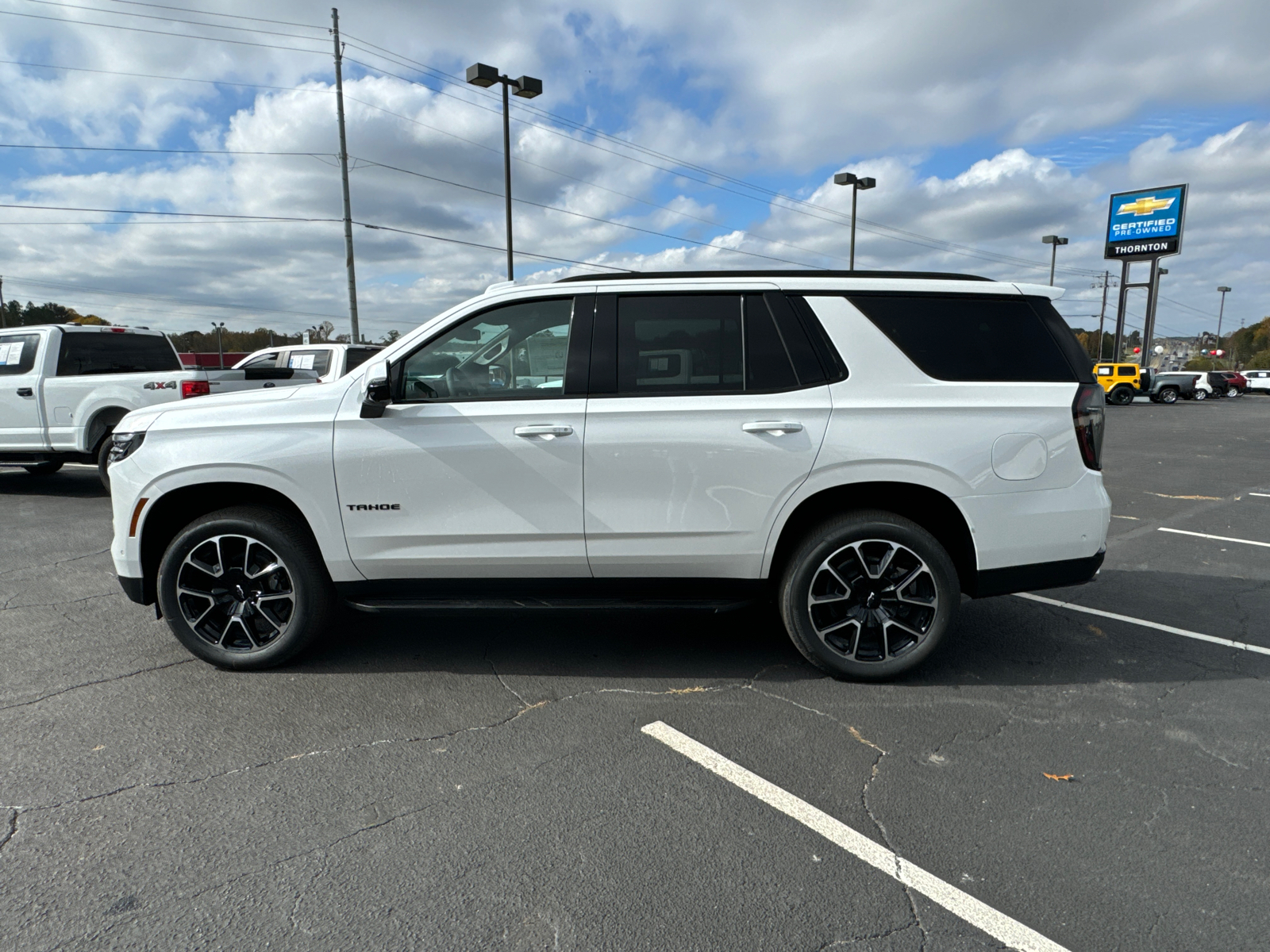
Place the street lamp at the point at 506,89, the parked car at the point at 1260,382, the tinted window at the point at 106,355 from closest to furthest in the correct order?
the tinted window at the point at 106,355 < the street lamp at the point at 506,89 < the parked car at the point at 1260,382

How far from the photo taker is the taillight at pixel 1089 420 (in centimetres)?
374

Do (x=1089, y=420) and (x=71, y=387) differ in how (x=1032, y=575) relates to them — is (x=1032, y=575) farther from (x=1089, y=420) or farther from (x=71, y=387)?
(x=71, y=387)

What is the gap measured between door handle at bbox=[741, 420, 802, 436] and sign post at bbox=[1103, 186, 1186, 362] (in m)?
49.3

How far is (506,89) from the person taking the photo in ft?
61.7

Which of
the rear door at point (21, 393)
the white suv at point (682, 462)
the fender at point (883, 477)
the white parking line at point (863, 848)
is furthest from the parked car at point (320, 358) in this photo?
the white parking line at point (863, 848)

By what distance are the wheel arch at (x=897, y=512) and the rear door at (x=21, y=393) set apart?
935cm

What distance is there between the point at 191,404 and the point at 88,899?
2410 mm

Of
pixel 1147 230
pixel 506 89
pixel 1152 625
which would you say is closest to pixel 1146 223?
pixel 1147 230

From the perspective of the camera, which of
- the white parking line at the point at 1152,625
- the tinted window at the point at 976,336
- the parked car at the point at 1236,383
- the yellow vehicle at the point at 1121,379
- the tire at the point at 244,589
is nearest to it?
the tinted window at the point at 976,336

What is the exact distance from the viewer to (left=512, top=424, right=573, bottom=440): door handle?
373 cm

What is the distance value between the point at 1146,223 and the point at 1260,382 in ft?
57.1

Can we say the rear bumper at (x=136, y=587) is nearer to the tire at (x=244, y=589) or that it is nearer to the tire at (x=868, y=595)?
the tire at (x=244, y=589)

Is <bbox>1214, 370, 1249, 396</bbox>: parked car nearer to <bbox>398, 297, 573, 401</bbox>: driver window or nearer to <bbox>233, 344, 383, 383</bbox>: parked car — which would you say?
<bbox>233, 344, 383, 383</bbox>: parked car

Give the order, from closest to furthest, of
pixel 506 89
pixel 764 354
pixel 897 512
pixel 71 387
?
pixel 764 354, pixel 897 512, pixel 71 387, pixel 506 89
